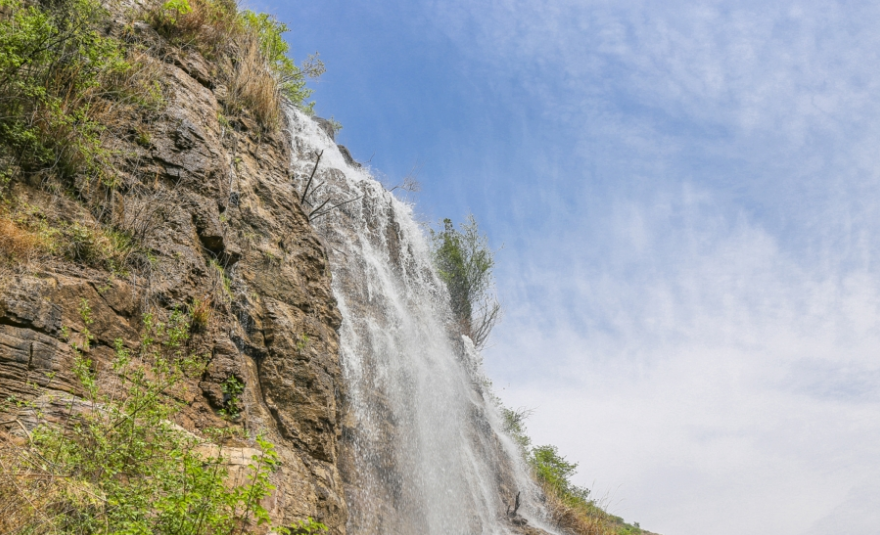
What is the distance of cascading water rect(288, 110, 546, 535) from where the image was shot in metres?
9.39

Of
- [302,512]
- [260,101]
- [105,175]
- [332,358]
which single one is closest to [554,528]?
[332,358]

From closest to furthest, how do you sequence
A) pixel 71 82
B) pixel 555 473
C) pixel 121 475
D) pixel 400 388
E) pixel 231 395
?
pixel 121 475 → pixel 231 395 → pixel 71 82 → pixel 400 388 → pixel 555 473

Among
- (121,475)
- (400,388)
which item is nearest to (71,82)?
(121,475)

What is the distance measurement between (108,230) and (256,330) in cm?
204

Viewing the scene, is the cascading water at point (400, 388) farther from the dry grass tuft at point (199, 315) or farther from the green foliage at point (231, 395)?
the dry grass tuft at point (199, 315)

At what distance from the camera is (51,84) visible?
667 centimetres

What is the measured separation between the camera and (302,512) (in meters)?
6.38

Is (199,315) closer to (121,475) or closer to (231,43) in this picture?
(121,475)

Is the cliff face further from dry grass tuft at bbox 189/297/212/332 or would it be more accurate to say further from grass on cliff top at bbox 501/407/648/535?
grass on cliff top at bbox 501/407/648/535

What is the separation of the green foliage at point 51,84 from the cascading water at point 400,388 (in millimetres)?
4753

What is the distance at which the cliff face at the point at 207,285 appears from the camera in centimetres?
522

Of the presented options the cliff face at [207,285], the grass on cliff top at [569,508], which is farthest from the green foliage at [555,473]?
the cliff face at [207,285]

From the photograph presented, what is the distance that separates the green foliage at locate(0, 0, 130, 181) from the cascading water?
475 centimetres

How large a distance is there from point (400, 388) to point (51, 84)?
22.2ft
